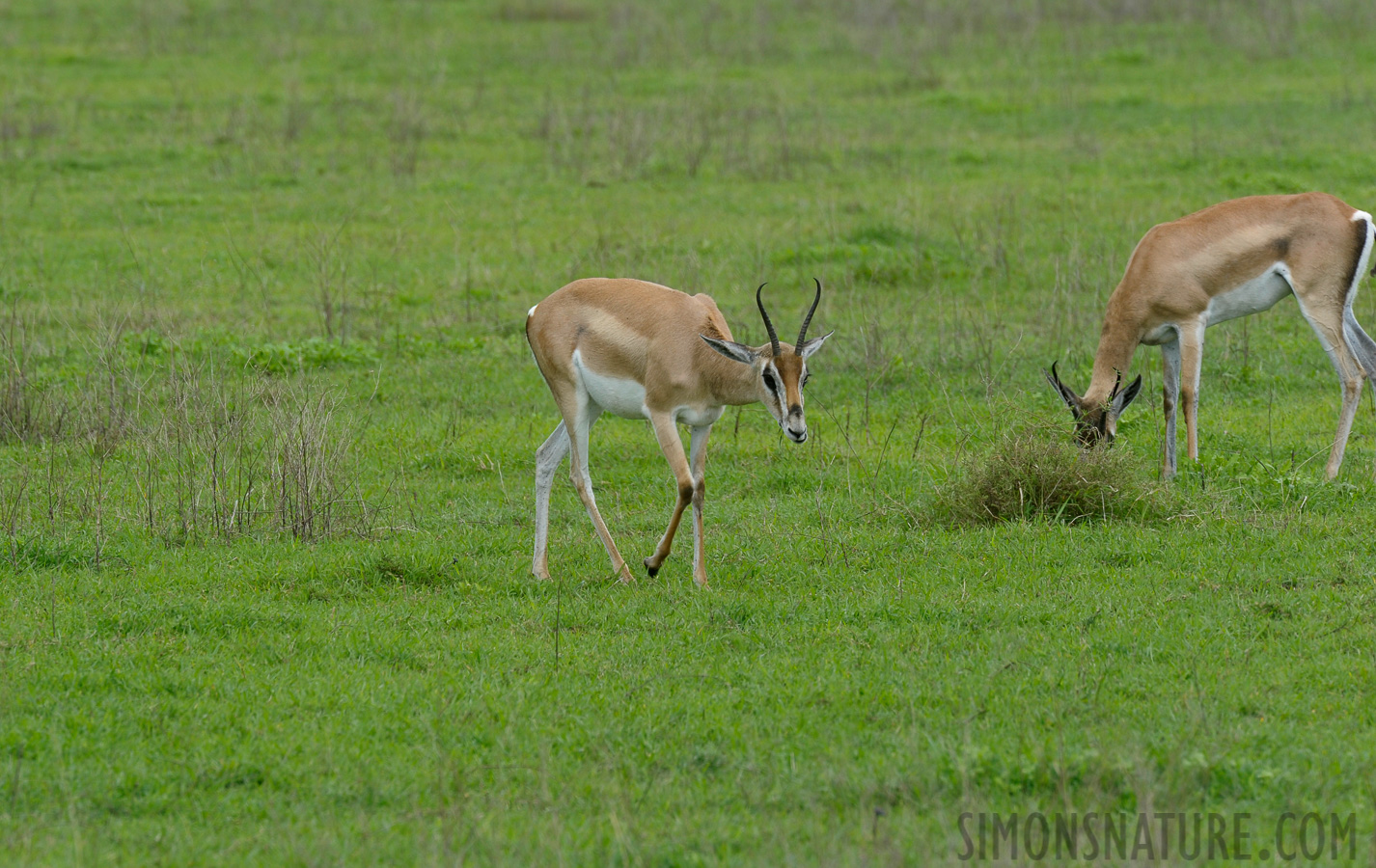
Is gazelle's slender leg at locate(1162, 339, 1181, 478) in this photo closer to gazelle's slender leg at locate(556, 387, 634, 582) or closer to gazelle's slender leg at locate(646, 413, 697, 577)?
gazelle's slender leg at locate(646, 413, 697, 577)

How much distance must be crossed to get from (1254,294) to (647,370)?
12.9 ft

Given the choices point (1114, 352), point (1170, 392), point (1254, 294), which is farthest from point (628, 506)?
point (1254, 294)

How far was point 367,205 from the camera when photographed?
14.8 m

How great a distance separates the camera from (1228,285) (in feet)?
28.6

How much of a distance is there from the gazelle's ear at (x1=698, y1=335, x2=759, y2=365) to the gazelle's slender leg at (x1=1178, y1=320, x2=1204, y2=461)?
3.17 meters

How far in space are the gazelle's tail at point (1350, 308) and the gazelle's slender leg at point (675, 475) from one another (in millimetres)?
4208

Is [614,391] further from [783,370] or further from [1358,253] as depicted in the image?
[1358,253]

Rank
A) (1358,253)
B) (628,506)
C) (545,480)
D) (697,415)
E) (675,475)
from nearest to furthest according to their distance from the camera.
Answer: (675,475), (697,415), (545,480), (628,506), (1358,253)

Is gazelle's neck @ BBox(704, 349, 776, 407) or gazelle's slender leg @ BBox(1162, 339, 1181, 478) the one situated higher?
gazelle's neck @ BBox(704, 349, 776, 407)

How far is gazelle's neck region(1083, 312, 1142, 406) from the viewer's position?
8.82 metres

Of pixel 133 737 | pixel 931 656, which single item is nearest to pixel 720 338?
pixel 931 656

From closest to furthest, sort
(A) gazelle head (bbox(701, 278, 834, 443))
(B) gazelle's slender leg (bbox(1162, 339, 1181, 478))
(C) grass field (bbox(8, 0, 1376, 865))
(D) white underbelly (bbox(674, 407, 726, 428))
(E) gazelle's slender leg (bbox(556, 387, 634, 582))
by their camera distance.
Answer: (C) grass field (bbox(8, 0, 1376, 865)) → (A) gazelle head (bbox(701, 278, 834, 443)) → (D) white underbelly (bbox(674, 407, 726, 428)) → (E) gazelle's slender leg (bbox(556, 387, 634, 582)) → (B) gazelle's slender leg (bbox(1162, 339, 1181, 478))

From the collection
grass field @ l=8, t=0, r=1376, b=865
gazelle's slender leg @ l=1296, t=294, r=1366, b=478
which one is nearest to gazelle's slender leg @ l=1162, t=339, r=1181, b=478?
grass field @ l=8, t=0, r=1376, b=865

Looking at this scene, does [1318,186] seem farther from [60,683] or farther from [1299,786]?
[60,683]
